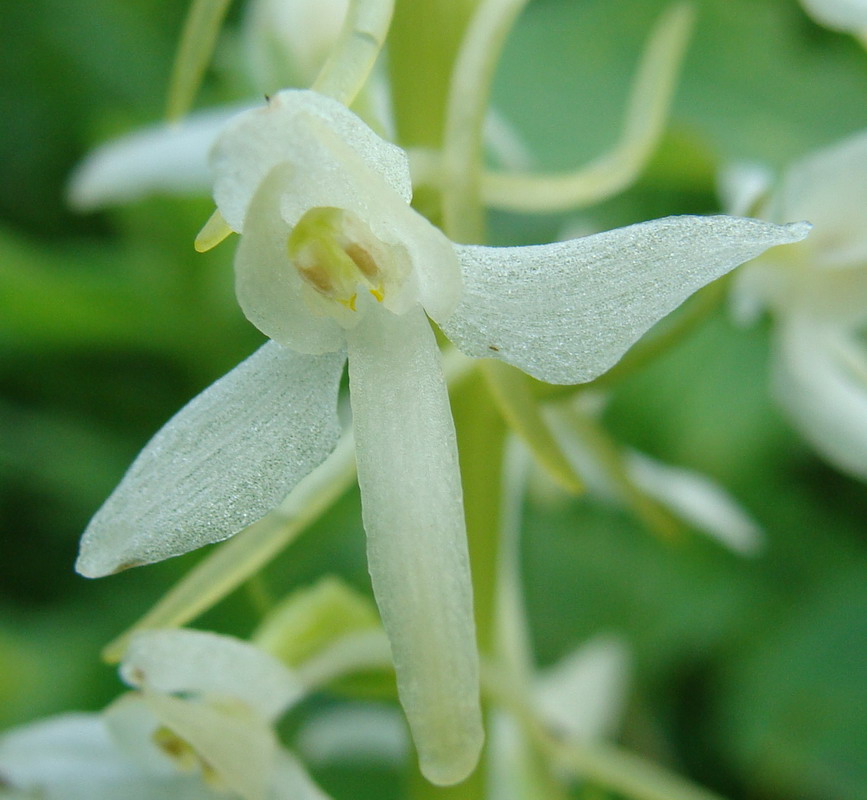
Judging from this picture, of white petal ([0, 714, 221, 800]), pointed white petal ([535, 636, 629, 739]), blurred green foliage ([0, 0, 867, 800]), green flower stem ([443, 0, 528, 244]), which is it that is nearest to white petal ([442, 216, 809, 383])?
green flower stem ([443, 0, 528, 244])

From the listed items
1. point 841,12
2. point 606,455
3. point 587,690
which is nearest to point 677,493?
point 587,690

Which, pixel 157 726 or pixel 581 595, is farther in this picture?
pixel 581 595

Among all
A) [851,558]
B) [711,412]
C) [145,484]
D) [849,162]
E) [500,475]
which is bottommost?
[145,484]

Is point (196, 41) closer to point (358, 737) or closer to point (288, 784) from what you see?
point (288, 784)

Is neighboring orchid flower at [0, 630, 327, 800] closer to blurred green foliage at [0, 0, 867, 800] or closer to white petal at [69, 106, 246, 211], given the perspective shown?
white petal at [69, 106, 246, 211]

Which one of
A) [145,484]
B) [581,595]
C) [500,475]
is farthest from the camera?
[581,595]

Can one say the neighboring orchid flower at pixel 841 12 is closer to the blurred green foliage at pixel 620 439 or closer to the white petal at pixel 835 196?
the white petal at pixel 835 196

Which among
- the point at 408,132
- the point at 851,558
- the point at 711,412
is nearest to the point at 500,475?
the point at 408,132

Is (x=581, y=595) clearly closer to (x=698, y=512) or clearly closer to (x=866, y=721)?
(x=866, y=721)
